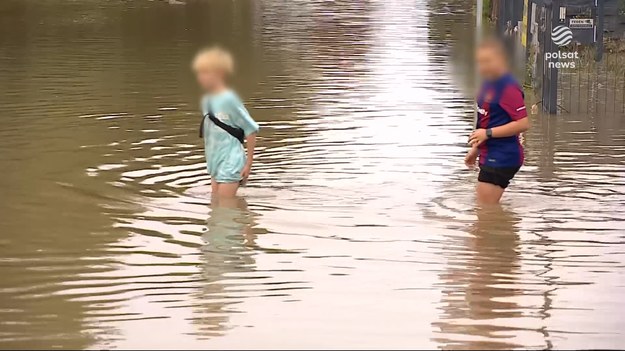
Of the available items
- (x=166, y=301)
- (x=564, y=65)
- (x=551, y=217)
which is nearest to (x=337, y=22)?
(x=564, y=65)

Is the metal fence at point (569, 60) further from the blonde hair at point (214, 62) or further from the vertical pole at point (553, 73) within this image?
the blonde hair at point (214, 62)

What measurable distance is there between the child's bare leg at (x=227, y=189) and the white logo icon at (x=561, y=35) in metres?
6.37

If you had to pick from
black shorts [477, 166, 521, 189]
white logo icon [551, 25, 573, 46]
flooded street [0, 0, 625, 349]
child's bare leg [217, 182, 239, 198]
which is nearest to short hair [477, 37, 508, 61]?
black shorts [477, 166, 521, 189]

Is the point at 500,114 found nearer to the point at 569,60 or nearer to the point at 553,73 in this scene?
the point at 553,73

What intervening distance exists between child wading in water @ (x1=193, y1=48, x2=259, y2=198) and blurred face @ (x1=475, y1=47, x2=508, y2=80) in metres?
1.69

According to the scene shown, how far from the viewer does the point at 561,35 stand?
1478 centimetres

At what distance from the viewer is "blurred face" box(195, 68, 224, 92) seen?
28.9ft

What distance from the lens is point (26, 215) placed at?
9.27 metres

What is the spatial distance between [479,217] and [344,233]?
45.4 inches

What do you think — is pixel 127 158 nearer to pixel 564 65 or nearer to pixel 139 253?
pixel 139 253

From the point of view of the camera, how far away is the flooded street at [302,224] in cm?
650

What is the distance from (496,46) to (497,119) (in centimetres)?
52

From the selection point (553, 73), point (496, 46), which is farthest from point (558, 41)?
point (496, 46)

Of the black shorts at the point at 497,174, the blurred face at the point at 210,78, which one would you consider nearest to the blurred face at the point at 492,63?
the black shorts at the point at 497,174
